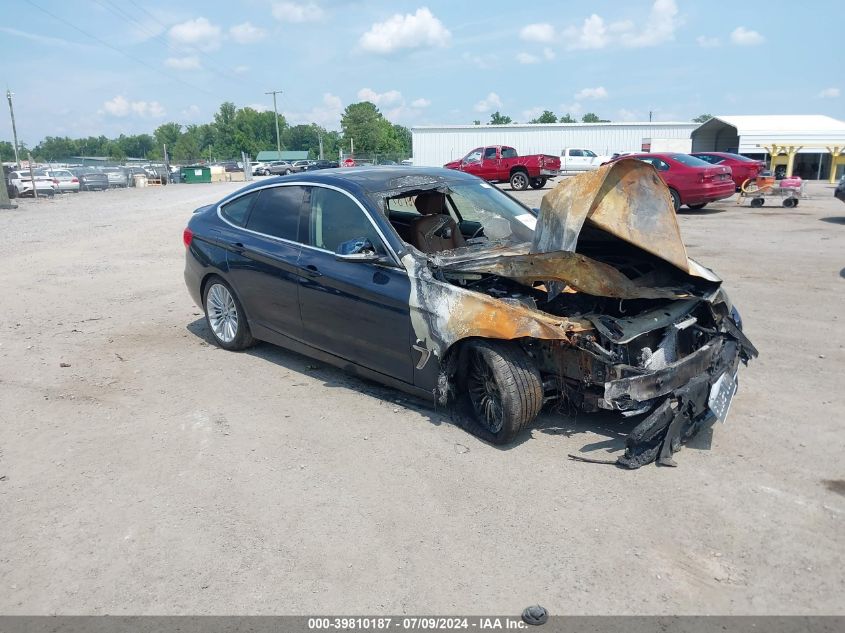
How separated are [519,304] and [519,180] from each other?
78.1ft

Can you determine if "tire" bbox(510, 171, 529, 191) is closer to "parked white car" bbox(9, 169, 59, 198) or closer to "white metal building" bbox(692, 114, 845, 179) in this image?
"white metal building" bbox(692, 114, 845, 179)

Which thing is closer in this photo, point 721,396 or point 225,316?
point 721,396

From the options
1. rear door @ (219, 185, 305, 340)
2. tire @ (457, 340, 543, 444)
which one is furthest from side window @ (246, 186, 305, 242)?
tire @ (457, 340, 543, 444)

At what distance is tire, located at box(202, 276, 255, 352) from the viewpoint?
611cm

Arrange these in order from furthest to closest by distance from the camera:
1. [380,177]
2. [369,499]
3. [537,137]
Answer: [537,137], [380,177], [369,499]

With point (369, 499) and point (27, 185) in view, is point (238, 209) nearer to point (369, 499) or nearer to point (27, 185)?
point (369, 499)

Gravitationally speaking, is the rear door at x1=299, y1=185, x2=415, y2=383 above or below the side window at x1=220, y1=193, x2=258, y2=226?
below

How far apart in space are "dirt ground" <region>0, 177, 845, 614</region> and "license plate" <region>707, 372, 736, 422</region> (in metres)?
0.28

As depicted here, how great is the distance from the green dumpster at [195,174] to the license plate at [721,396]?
164ft

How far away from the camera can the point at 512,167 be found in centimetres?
2712

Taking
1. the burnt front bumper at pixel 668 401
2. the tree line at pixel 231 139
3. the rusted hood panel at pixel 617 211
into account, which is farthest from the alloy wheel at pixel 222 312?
the tree line at pixel 231 139

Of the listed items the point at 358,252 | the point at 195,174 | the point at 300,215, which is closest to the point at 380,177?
the point at 300,215

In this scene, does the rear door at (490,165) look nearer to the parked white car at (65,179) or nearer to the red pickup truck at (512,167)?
the red pickup truck at (512,167)

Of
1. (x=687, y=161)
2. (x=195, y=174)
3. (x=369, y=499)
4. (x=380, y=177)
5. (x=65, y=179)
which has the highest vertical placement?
(x=380, y=177)
